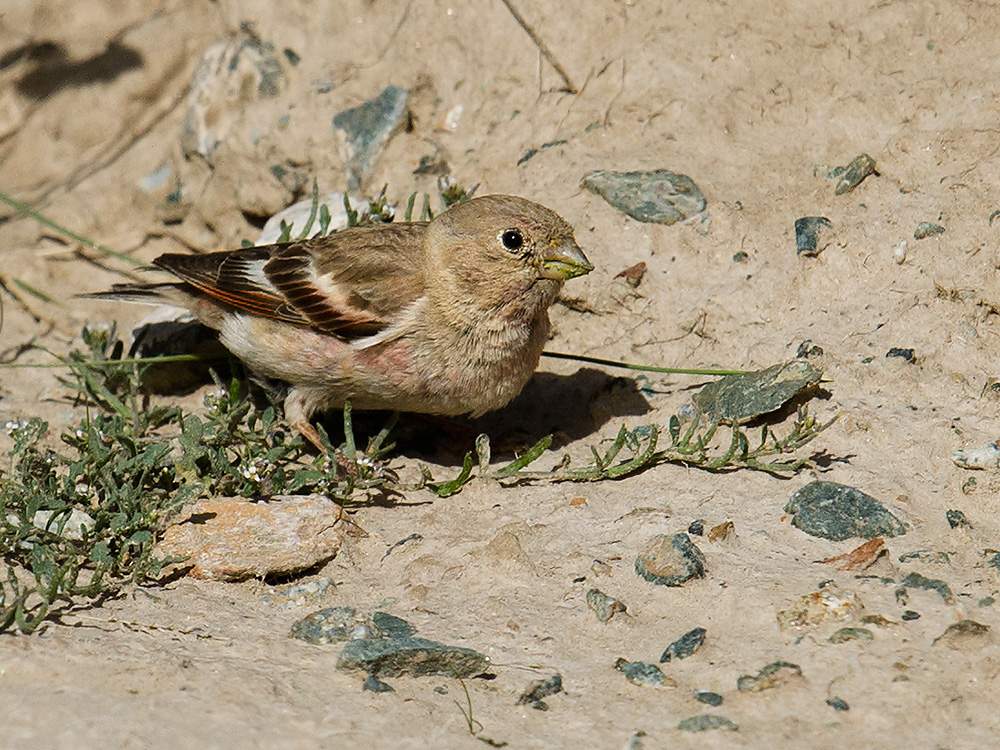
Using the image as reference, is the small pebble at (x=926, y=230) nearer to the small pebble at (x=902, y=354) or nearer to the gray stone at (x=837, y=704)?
the small pebble at (x=902, y=354)

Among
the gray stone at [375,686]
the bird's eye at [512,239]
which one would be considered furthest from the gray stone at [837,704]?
the bird's eye at [512,239]

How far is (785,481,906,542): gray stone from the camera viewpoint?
3.72 m

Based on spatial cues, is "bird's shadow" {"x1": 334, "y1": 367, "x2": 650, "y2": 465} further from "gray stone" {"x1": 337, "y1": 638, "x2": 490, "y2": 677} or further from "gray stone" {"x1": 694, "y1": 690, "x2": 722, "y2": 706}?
"gray stone" {"x1": 694, "y1": 690, "x2": 722, "y2": 706}

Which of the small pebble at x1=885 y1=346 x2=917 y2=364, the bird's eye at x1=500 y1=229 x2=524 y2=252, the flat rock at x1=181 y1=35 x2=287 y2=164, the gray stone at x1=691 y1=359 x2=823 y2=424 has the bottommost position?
the gray stone at x1=691 y1=359 x2=823 y2=424

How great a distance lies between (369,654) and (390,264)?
2.02 m

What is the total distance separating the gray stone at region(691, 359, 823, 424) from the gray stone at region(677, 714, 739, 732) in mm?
1458

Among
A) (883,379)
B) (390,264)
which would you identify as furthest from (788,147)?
(390,264)

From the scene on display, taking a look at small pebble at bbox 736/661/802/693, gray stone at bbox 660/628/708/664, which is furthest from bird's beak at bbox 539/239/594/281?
small pebble at bbox 736/661/802/693

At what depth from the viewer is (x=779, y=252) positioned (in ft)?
16.2

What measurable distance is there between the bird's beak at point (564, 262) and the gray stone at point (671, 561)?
123 cm

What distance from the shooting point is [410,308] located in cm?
465

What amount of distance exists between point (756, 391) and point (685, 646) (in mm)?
1436

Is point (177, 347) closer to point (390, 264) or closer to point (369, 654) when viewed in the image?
point (390, 264)

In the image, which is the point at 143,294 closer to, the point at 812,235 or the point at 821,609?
the point at 812,235
